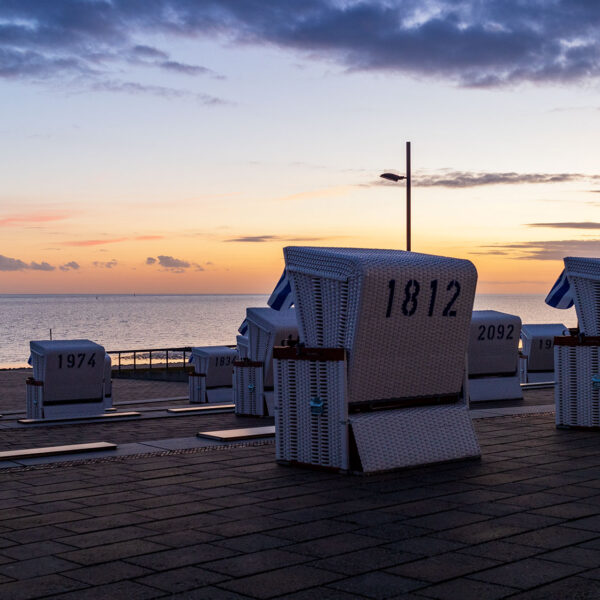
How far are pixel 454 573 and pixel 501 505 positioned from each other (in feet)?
7.56

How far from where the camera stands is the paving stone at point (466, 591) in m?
5.50

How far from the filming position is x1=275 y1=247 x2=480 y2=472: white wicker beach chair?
32.5 feet

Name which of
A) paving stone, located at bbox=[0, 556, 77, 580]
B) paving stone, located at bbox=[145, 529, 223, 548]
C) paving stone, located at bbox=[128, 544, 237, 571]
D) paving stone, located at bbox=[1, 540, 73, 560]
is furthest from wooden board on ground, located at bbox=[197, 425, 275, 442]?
paving stone, located at bbox=[0, 556, 77, 580]

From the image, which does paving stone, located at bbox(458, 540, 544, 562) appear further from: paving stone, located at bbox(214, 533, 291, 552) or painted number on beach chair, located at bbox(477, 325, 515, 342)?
painted number on beach chair, located at bbox(477, 325, 515, 342)

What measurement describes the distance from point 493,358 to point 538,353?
660 centimetres

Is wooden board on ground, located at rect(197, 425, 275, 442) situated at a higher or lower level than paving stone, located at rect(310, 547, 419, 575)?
lower

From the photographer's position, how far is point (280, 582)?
5.83 metres

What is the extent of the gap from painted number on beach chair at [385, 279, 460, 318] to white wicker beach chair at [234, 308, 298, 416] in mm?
6553

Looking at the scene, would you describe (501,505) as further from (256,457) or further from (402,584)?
(256,457)

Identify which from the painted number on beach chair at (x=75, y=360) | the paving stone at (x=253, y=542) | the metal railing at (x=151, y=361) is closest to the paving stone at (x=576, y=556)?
the paving stone at (x=253, y=542)

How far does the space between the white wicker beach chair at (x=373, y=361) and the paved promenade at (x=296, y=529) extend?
1.07 ft

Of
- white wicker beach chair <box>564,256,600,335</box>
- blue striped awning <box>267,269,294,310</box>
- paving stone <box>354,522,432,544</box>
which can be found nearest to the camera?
paving stone <box>354,522,432,544</box>

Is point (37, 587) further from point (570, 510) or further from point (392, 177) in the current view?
point (392, 177)

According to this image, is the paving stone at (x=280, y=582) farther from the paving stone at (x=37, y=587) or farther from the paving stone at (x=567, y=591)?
the paving stone at (x=567, y=591)
